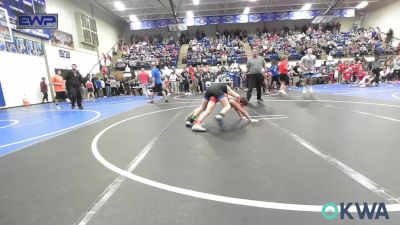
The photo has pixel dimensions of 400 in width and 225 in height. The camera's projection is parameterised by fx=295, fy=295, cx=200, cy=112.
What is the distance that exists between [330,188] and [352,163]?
804mm

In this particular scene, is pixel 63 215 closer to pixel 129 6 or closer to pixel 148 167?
pixel 148 167

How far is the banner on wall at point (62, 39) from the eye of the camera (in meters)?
18.6

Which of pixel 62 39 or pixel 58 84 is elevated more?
pixel 62 39

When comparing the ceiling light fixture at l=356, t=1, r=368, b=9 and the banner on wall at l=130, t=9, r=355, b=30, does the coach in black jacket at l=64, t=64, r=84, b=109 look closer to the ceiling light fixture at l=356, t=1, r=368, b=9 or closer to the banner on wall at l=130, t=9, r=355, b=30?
the banner on wall at l=130, t=9, r=355, b=30

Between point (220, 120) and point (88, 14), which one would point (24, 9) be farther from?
point (220, 120)

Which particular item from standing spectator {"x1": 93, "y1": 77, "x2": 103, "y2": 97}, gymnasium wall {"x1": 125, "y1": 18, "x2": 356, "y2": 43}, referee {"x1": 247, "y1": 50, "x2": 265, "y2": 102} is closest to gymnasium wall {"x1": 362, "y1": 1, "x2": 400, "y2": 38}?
gymnasium wall {"x1": 125, "y1": 18, "x2": 356, "y2": 43}

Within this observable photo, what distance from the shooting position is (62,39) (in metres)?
19.6

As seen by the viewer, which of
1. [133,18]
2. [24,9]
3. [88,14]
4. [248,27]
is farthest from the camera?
[248,27]

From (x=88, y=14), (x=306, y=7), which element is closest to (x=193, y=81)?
(x=88, y=14)

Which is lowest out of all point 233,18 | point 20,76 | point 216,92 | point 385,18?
point 216,92

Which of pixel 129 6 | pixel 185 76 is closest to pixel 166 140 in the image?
pixel 185 76

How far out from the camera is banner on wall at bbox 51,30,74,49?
61.2 ft

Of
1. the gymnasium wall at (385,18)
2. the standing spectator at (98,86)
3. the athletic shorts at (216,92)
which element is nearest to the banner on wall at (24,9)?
Answer: the standing spectator at (98,86)

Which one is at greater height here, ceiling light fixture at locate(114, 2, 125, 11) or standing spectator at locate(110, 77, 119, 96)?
ceiling light fixture at locate(114, 2, 125, 11)
